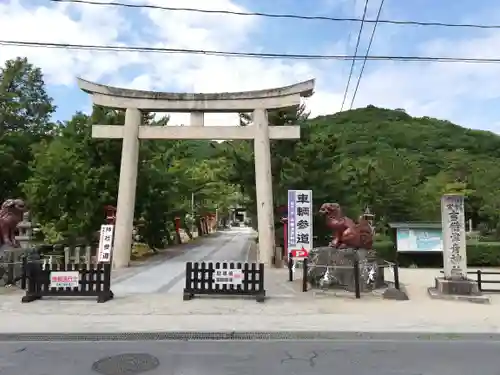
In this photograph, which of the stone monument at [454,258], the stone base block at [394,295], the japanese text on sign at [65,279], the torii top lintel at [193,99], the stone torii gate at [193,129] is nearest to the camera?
the japanese text on sign at [65,279]

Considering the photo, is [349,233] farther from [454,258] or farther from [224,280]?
[224,280]

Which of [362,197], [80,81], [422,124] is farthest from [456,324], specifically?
[422,124]

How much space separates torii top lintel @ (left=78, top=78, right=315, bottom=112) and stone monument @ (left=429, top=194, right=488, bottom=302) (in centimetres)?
783

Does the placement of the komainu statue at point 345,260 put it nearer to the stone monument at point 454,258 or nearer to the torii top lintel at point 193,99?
the stone monument at point 454,258

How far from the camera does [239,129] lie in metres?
17.6

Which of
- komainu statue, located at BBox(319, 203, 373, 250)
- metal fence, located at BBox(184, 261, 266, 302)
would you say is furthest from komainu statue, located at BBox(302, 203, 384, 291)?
metal fence, located at BBox(184, 261, 266, 302)

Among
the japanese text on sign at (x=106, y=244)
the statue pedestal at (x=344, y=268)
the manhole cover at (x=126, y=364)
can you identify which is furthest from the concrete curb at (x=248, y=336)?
the japanese text on sign at (x=106, y=244)

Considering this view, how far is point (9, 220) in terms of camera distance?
41.7 ft

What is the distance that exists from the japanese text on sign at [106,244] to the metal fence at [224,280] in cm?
669

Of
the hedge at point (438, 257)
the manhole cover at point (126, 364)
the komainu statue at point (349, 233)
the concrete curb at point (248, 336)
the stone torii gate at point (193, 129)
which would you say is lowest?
the manhole cover at point (126, 364)

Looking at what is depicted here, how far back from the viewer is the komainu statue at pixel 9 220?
12.6 meters

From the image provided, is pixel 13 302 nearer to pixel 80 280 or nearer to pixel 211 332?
pixel 80 280

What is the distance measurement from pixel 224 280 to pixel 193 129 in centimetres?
855

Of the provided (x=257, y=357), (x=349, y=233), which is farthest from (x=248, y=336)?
(x=349, y=233)
